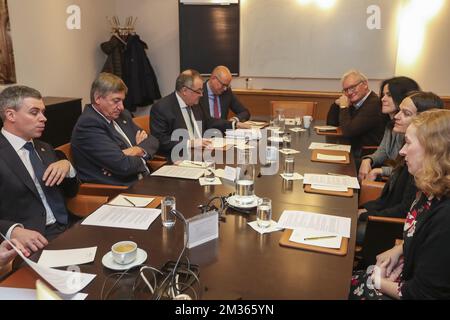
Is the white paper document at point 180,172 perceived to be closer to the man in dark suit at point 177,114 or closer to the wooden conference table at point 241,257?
the wooden conference table at point 241,257

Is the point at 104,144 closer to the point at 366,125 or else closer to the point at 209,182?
the point at 209,182

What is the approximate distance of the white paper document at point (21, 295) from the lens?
1.15 meters

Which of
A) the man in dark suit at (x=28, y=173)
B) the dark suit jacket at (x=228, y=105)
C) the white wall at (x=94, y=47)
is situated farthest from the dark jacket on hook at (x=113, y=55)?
the man in dark suit at (x=28, y=173)

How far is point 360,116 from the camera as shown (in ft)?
12.1

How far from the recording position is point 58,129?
4.36m

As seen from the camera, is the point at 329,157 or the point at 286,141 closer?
the point at 329,157

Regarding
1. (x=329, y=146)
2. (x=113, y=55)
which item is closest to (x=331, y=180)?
(x=329, y=146)

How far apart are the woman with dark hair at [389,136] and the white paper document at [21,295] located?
7.95 feet

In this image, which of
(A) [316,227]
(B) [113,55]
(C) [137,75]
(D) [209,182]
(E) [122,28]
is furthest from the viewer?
(E) [122,28]

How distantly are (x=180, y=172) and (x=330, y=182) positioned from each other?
884mm

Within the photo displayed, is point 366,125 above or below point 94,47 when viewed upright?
below

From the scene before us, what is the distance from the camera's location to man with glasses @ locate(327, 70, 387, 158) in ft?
12.1

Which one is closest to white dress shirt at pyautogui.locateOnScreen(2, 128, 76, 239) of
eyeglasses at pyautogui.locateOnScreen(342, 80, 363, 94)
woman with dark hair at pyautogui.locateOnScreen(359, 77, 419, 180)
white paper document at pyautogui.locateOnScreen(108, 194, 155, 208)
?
white paper document at pyautogui.locateOnScreen(108, 194, 155, 208)
